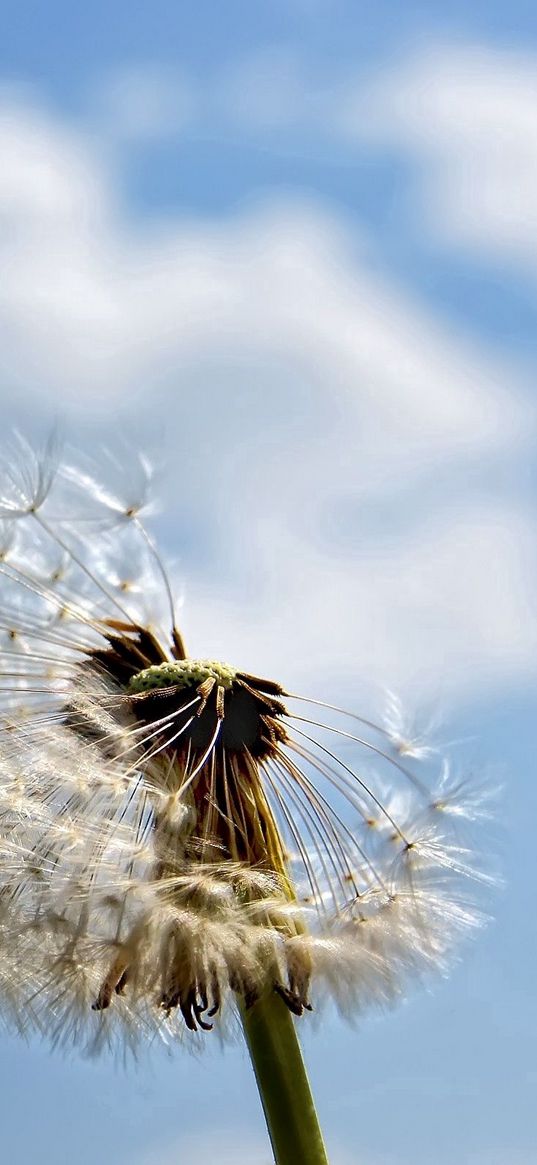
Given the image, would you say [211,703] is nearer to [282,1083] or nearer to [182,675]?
[182,675]

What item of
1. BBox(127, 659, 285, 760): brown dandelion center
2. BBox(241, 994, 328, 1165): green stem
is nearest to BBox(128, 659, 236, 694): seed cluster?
BBox(127, 659, 285, 760): brown dandelion center

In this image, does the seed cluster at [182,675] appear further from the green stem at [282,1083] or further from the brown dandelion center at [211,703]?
the green stem at [282,1083]

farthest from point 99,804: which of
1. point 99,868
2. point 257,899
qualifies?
point 257,899

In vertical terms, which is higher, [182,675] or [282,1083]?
[182,675]

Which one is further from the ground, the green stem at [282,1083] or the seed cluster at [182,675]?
the seed cluster at [182,675]

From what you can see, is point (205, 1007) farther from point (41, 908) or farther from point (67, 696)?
point (67, 696)

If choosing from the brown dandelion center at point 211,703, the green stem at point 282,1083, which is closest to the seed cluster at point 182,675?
the brown dandelion center at point 211,703

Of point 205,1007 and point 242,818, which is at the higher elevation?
point 242,818

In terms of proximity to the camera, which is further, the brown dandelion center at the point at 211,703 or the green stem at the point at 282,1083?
the brown dandelion center at the point at 211,703

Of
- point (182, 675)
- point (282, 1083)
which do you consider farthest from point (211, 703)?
point (282, 1083)
